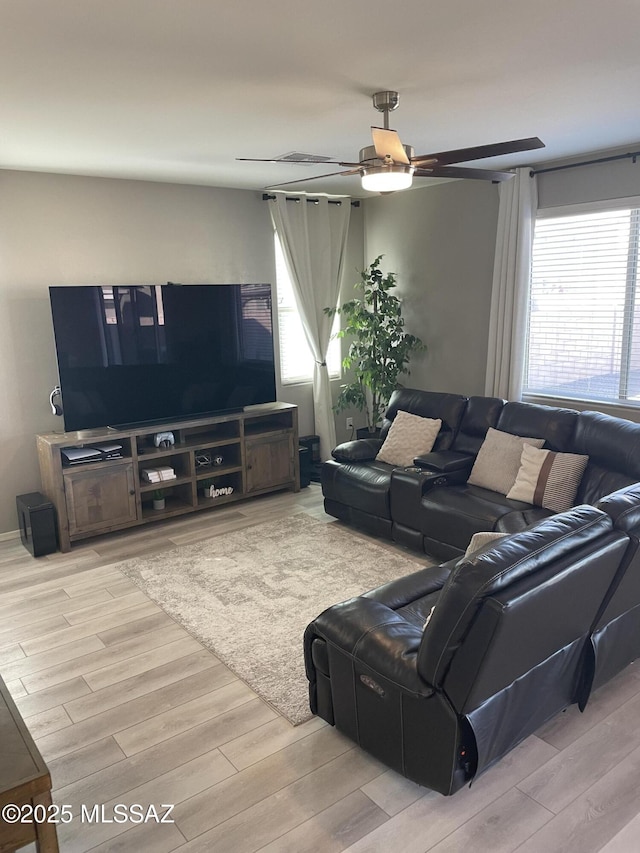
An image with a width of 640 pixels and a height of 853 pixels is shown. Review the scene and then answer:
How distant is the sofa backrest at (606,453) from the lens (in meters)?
3.65

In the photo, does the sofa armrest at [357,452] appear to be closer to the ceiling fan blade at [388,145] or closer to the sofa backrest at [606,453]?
the sofa backrest at [606,453]

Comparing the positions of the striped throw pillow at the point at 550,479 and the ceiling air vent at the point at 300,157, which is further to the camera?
the ceiling air vent at the point at 300,157

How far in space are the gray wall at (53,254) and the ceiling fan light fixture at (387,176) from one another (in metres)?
2.63

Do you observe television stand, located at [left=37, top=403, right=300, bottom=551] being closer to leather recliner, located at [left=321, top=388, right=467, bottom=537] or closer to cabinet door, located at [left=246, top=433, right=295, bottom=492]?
cabinet door, located at [left=246, top=433, right=295, bottom=492]

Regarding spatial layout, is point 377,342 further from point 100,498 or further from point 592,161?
point 100,498

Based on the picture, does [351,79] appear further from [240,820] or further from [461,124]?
[240,820]

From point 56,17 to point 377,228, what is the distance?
4.49m

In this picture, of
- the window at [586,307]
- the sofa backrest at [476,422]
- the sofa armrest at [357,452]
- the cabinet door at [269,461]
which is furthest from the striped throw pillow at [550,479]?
the cabinet door at [269,461]

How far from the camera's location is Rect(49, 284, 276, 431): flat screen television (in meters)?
4.52

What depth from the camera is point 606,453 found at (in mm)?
3775

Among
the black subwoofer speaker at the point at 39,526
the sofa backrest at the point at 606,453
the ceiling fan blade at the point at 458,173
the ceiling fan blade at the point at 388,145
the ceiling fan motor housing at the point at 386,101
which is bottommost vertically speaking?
the black subwoofer speaker at the point at 39,526

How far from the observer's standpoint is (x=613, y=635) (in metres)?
2.52

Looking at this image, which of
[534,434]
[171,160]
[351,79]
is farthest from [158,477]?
[351,79]

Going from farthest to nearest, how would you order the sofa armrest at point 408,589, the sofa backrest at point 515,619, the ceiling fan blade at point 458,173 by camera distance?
the ceiling fan blade at point 458,173
the sofa armrest at point 408,589
the sofa backrest at point 515,619
